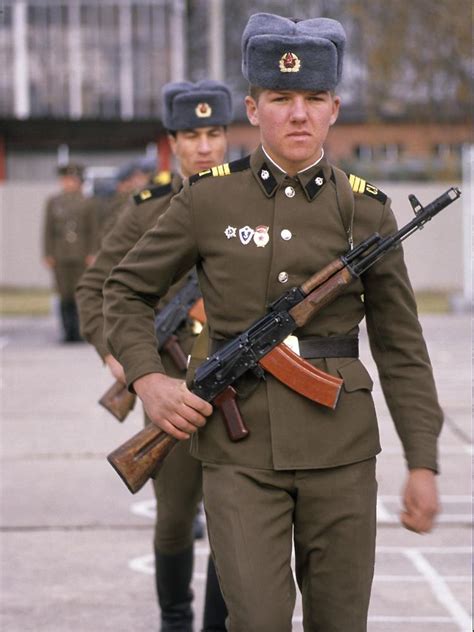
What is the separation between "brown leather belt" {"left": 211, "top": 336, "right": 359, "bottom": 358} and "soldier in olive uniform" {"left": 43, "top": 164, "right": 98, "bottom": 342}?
1249 centimetres

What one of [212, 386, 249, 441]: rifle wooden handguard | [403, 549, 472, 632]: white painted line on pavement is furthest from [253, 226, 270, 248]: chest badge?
[403, 549, 472, 632]: white painted line on pavement

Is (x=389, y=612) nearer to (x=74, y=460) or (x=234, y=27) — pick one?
(x=74, y=460)

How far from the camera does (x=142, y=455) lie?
3906 mm

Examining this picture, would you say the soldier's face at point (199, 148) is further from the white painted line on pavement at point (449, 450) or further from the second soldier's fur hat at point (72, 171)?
the second soldier's fur hat at point (72, 171)

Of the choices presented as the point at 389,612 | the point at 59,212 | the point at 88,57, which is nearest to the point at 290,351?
the point at 389,612

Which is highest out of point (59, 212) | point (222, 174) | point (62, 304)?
point (222, 174)

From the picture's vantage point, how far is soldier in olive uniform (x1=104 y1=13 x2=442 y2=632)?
3648 millimetres

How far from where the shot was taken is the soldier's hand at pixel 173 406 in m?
3.69

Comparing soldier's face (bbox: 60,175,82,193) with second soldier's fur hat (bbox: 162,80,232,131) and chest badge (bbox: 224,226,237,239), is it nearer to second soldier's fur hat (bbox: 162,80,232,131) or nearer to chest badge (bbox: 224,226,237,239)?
second soldier's fur hat (bbox: 162,80,232,131)

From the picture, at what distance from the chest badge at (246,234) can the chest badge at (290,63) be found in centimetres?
41

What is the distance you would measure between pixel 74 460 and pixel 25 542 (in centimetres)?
225

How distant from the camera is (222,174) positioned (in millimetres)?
3824

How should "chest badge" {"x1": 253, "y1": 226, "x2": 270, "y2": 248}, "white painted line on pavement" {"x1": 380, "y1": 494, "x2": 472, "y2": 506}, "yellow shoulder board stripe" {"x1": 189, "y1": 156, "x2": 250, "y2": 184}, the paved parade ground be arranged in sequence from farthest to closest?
1. "white painted line on pavement" {"x1": 380, "y1": 494, "x2": 472, "y2": 506}
2. the paved parade ground
3. "yellow shoulder board stripe" {"x1": 189, "y1": 156, "x2": 250, "y2": 184}
4. "chest badge" {"x1": 253, "y1": 226, "x2": 270, "y2": 248}

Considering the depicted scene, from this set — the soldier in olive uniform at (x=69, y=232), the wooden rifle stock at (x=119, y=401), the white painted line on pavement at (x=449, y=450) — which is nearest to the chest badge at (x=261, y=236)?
the wooden rifle stock at (x=119, y=401)
